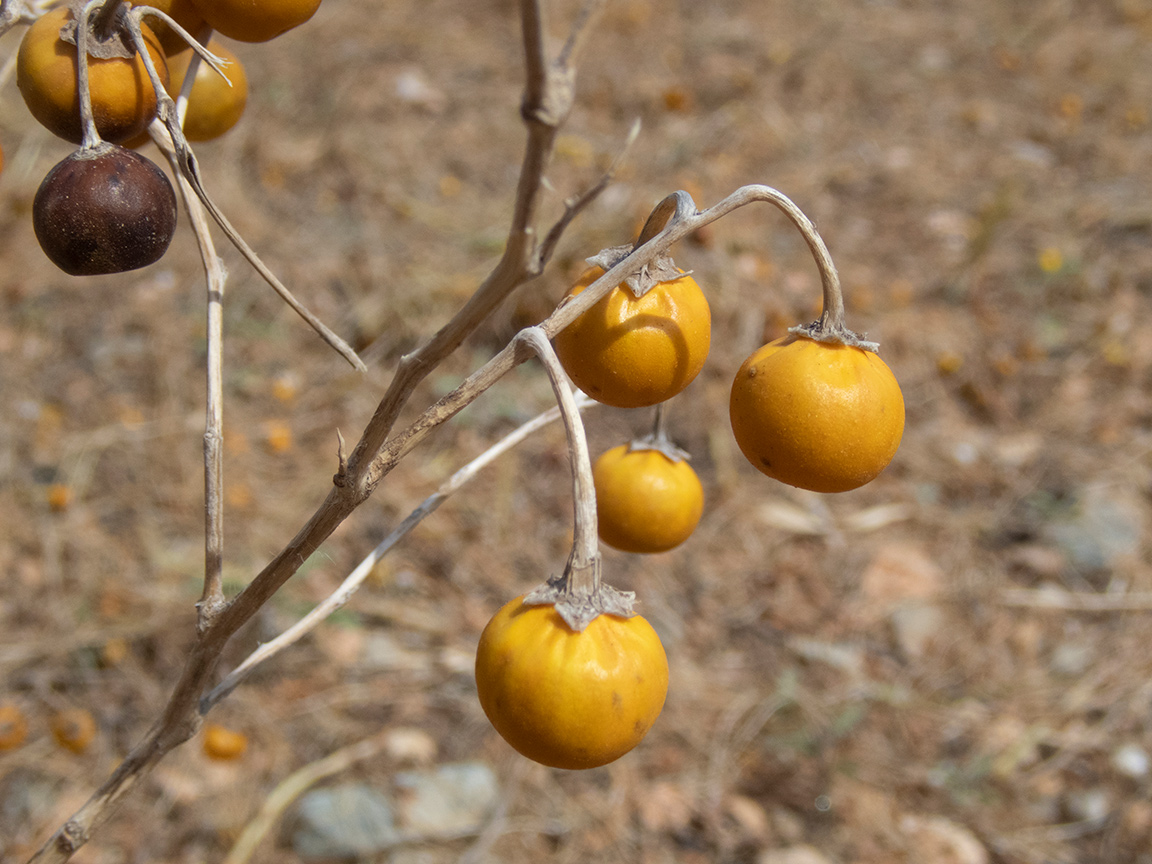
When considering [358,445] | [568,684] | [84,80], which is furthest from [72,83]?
[568,684]

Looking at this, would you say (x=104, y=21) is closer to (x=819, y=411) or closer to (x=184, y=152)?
(x=184, y=152)

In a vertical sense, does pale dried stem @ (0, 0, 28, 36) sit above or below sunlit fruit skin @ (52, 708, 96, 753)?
above

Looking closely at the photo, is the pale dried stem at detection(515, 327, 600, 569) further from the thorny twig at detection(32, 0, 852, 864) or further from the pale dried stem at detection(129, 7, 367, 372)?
the pale dried stem at detection(129, 7, 367, 372)

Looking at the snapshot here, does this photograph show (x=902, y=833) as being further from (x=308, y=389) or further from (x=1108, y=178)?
(x=1108, y=178)

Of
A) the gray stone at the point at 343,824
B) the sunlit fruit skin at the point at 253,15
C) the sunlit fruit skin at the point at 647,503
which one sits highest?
the sunlit fruit skin at the point at 253,15

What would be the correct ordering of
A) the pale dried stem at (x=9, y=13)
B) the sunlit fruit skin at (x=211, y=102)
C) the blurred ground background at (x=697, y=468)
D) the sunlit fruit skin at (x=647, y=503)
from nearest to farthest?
the pale dried stem at (x=9, y=13) < the sunlit fruit skin at (x=211, y=102) < the sunlit fruit skin at (x=647, y=503) < the blurred ground background at (x=697, y=468)

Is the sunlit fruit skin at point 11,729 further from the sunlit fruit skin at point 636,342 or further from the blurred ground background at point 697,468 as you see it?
the sunlit fruit skin at point 636,342

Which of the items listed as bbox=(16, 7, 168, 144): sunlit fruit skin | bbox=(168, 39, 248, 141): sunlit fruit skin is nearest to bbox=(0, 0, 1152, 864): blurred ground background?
bbox=(168, 39, 248, 141): sunlit fruit skin

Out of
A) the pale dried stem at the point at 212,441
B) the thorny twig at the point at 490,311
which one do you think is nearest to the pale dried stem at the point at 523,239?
the thorny twig at the point at 490,311
